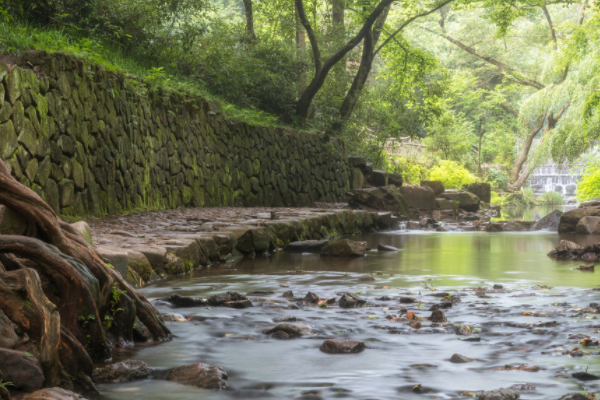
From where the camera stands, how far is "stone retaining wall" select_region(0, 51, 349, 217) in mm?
6414

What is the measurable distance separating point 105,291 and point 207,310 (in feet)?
4.50

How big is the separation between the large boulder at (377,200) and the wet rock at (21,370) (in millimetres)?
14174

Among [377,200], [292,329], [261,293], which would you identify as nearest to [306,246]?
[261,293]

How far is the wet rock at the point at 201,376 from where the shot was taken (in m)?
2.66

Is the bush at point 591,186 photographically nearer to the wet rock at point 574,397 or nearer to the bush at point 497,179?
the bush at point 497,179

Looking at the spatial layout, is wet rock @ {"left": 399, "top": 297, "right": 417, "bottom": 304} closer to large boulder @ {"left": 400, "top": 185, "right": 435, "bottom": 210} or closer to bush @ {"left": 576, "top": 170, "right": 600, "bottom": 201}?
large boulder @ {"left": 400, "top": 185, "right": 435, "bottom": 210}

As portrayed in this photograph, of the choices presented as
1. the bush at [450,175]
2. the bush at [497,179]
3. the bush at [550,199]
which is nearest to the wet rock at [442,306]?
the bush at [450,175]

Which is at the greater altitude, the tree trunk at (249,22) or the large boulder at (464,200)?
the tree trunk at (249,22)

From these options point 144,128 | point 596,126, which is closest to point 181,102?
point 144,128

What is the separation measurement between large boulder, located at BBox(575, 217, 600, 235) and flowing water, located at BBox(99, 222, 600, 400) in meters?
6.08

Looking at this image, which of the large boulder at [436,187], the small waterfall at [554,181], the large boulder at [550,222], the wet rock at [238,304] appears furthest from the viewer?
the small waterfall at [554,181]

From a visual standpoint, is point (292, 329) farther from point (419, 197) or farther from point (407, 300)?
point (419, 197)

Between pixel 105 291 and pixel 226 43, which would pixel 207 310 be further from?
pixel 226 43

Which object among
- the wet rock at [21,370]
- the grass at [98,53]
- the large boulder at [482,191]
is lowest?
the wet rock at [21,370]
